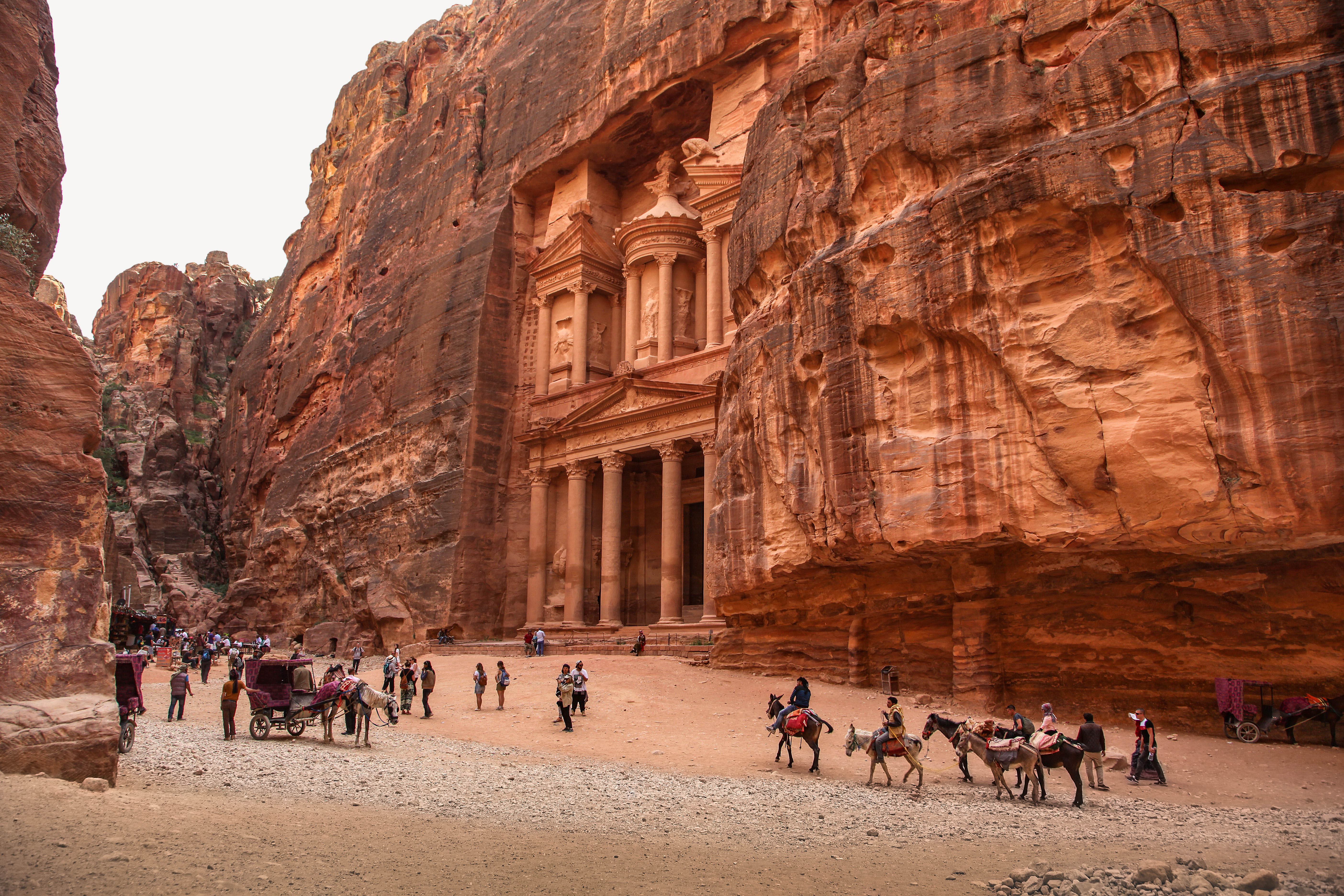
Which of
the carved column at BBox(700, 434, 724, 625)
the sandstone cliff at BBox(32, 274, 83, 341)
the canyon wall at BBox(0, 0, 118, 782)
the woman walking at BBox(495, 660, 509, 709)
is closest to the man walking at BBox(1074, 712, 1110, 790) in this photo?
the canyon wall at BBox(0, 0, 118, 782)

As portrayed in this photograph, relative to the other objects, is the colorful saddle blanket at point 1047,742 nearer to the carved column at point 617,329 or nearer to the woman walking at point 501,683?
the woman walking at point 501,683

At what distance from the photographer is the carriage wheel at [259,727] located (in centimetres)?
1496

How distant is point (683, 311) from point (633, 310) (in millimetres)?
2079

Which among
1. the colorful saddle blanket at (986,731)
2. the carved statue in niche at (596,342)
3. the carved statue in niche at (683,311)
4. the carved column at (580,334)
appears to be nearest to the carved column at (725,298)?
the carved statue in niche at (683,311)

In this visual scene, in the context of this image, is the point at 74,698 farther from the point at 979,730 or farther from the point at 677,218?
the point at 677,218

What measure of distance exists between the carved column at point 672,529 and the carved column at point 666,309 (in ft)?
13.8

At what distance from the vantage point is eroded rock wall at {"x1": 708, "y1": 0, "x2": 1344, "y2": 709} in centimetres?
1150

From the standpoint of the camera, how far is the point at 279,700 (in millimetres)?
15297

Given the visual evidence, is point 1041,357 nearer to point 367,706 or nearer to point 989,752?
point 989,752

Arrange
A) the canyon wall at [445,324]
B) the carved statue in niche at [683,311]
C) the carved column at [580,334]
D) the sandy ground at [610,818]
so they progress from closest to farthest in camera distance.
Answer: the sandy ground at [610,818]
the canyon wall at [445,324]
the carved statue in niche at [683,311]
the carved column at [580,334]

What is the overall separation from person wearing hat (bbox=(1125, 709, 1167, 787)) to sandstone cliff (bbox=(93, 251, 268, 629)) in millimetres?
44779

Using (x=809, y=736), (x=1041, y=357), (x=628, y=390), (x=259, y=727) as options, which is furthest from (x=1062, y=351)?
(x=628, y=390)

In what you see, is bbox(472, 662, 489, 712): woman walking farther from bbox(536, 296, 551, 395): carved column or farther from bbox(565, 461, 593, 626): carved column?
bbox(536, 296, 551, 395): carved column

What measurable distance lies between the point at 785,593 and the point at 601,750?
20.2ft
